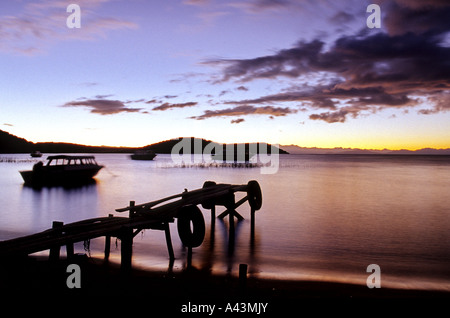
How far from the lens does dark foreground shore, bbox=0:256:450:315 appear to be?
6.90 metres

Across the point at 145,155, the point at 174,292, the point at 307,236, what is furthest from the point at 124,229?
the point at 145,155

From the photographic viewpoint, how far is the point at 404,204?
2983 cm

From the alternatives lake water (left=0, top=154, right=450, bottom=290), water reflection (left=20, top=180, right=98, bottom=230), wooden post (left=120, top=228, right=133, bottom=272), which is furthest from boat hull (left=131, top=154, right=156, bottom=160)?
wooden post (left=120, top=228, right=133, bottom=272)

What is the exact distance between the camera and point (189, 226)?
11.1 metres

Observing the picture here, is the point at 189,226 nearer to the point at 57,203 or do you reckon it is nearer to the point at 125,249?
the point at 125,249

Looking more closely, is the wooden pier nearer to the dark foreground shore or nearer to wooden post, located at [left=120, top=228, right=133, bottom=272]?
wooden post, located at [left=120, top=228, right=133, bottom=272]

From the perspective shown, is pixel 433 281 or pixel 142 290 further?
pixel 433 281

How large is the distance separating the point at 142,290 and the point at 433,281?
29.6 ft

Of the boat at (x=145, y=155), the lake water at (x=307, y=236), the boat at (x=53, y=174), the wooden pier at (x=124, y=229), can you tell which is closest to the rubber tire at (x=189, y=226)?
the wooden pier at (x=124, y=229)

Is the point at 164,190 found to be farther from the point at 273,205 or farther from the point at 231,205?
the point at 231,205

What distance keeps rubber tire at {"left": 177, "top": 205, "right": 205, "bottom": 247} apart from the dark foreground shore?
1.00 metres

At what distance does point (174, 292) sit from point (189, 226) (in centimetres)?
320
